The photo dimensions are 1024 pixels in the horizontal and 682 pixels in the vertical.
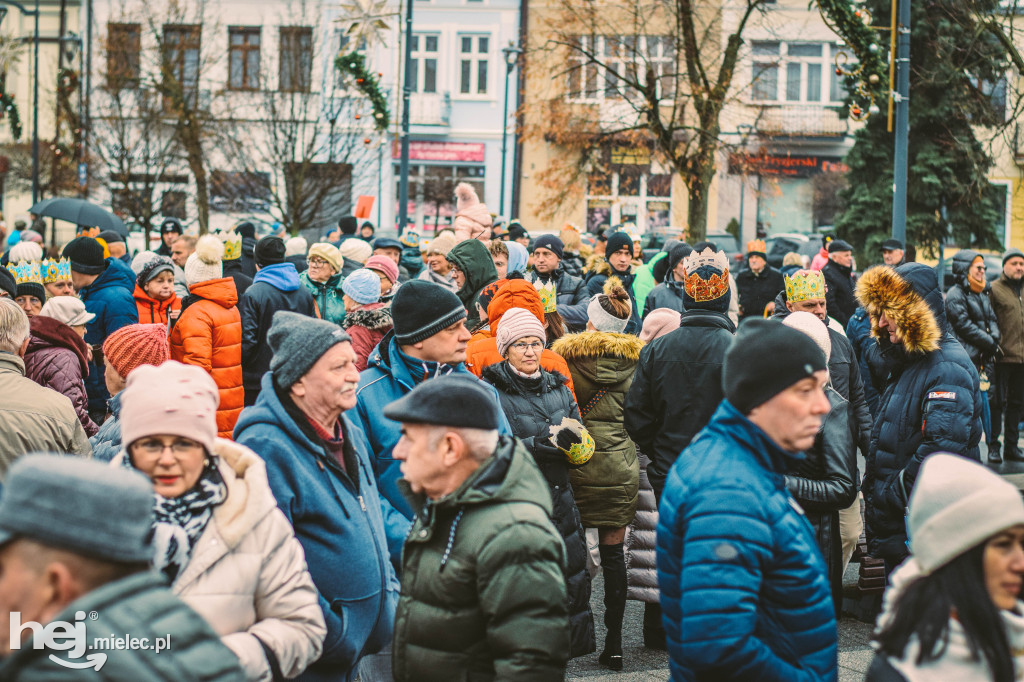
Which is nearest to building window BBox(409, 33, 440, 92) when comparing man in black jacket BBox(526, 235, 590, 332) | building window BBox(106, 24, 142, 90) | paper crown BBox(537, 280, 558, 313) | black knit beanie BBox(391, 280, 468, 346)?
building window BBox(106, 24, 142, 90)

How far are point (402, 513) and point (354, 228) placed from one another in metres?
10.3

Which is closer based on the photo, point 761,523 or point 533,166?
point 761,523

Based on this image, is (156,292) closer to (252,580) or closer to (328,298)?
(328,298)

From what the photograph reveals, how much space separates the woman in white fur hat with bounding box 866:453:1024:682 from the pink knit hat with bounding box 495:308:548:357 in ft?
9.85

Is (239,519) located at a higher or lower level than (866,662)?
higher

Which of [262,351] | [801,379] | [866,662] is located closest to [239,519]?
[801,379]

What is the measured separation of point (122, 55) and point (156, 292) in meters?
21.1

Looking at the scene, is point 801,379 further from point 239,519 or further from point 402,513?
point 402,513

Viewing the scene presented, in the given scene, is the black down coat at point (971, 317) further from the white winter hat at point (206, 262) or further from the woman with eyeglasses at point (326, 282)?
the white winter hat at point (206, 262)

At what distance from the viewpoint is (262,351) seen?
8.08 meters

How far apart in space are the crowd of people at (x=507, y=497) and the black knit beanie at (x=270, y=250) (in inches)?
78.1

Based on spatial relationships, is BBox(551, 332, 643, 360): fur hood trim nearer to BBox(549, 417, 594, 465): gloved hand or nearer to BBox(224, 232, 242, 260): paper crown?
BBox(549, 417, 594, 465): gloved hand

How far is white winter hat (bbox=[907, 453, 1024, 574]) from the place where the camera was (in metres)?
2.45

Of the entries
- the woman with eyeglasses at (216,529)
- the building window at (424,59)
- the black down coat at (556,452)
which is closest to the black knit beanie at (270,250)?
the black down coat at (556,452)
